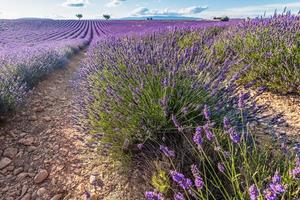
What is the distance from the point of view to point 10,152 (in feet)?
8.27

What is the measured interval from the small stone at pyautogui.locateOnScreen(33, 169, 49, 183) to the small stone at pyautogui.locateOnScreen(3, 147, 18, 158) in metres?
0.45

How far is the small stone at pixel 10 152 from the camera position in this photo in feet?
8.15

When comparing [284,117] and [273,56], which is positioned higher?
[273,56]

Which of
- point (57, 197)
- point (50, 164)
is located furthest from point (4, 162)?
point (57, 197)

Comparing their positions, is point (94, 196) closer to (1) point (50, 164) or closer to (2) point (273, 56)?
(1) point (50, 164)

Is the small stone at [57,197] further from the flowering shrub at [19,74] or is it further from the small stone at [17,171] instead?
the flowering shrub at [19,74]

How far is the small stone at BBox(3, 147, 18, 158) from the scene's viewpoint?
97.8 inches

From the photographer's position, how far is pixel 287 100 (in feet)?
9.61

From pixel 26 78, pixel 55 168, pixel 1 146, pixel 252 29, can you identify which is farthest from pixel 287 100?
pixel 26 78

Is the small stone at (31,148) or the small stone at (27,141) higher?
the small stone at (27,141)

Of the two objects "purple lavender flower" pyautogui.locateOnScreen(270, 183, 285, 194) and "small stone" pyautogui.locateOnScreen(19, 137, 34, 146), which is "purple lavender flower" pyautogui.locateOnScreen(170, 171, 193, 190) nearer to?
"purple lavender flower" pyautogui.locateOnScreen(270, 183, 285, 194)

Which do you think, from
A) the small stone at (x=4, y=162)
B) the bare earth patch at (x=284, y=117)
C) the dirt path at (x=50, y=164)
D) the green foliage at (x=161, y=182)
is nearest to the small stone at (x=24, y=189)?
the dirt path at (x=50, y=164)

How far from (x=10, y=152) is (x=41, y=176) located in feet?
1.82

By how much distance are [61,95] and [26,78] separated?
0.55 meters
